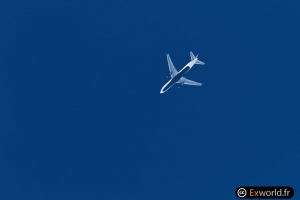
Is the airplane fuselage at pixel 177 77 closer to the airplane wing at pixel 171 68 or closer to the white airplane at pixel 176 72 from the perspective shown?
the white airplane at pixel 176 72

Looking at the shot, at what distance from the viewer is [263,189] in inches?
4114

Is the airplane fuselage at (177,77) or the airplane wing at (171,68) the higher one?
the airplane wing at (171,68)

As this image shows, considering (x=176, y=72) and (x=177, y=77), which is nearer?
(x=177, y=77)

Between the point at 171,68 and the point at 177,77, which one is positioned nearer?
the point at 177,77

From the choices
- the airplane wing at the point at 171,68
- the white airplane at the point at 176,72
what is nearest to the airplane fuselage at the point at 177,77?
the white airplane at the point at 176,72

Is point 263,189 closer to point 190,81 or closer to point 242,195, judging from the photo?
point 242,195

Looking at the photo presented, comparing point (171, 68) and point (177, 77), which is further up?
point (171, 68)

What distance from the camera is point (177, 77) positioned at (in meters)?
159

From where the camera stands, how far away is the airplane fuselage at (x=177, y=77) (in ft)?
518

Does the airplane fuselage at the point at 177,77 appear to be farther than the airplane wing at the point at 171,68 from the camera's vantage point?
No

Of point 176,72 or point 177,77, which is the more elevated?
point 176,72

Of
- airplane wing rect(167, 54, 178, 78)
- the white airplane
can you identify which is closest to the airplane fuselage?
the white airplane

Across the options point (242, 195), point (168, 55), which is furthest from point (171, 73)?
point (242, 195)

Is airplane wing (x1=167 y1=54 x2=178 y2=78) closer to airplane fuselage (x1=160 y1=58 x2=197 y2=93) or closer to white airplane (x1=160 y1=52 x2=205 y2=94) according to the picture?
white airplane (x1=160 y1=52 x2=205 y2=94)
